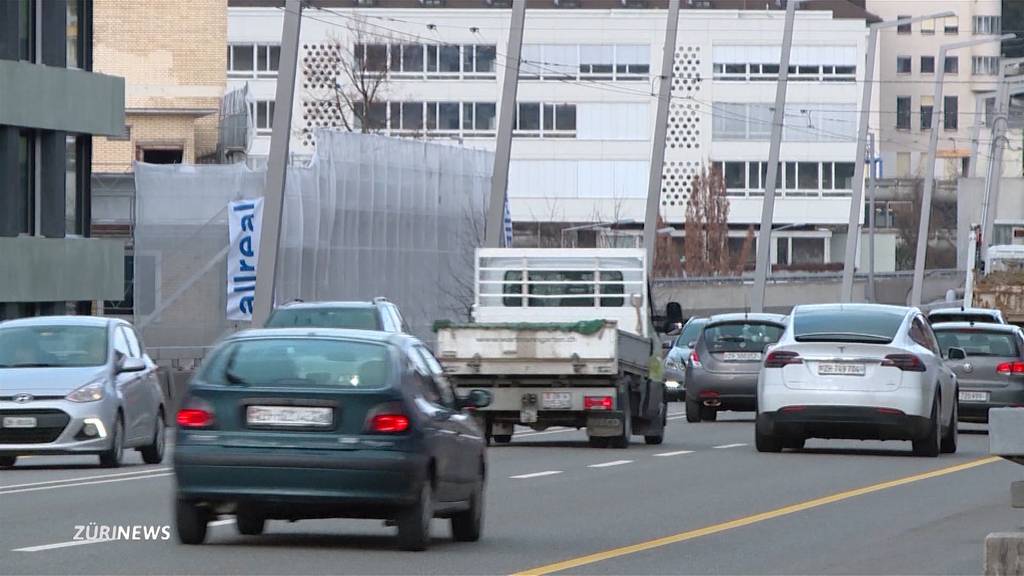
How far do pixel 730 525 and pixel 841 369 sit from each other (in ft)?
27.8

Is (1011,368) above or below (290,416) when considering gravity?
below

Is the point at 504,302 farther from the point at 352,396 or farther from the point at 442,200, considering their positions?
the point at 442,200

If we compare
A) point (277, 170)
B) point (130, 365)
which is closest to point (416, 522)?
point (130, 365)

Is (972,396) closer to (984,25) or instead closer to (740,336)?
(740,336)

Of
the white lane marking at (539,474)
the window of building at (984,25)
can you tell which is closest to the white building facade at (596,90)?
the window of building at (984,25)

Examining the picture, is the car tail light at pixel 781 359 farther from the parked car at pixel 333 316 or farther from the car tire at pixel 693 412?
the car tire at pixel 693 412

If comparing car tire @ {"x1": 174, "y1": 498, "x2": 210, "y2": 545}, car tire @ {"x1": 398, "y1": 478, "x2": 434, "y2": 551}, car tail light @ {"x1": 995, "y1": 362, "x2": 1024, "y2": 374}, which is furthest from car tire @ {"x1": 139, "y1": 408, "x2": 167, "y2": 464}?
car tail light @ {"x1": 995, "y1": 362, "x2": 1024, "y2": 374}

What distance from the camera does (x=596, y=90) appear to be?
117 meters

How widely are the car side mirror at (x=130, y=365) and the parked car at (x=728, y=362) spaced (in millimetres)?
12391

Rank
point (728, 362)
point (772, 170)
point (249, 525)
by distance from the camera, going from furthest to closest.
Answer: point (772, 170)
point (728, 362)
point (249, 525)

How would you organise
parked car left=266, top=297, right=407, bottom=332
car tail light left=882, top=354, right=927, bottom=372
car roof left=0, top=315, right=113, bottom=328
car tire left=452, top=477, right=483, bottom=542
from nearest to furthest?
car tire left=452, top=477, right=483, bottom=542, car roof left=0, top=315, right=113, bottom=328, car tail light left=882, top=354, right=927, bottom=372, parked car left=266, top=297, right=407, bottom=332

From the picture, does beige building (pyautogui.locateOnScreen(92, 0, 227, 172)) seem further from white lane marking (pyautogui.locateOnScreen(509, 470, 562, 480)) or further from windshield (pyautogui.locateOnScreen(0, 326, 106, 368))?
white lane marking (pyautogui.locateOnScreen(509, 470, 562, 480))

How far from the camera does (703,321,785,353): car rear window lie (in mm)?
34156

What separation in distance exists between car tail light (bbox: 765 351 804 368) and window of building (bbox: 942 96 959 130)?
132244 mm
